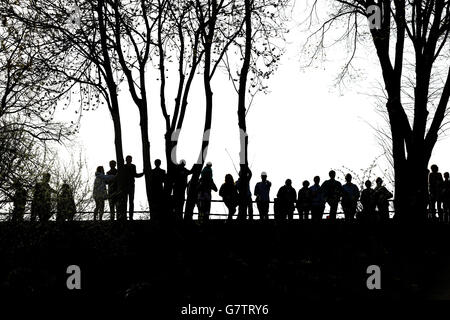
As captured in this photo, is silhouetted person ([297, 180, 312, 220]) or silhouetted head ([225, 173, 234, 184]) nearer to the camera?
silhouetted head ([225, 173, 234, 184])

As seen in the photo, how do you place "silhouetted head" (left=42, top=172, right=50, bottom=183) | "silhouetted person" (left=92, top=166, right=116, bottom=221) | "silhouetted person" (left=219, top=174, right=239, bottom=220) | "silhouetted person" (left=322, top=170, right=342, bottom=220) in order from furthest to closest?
"silhouetted person" (left=219, top=174, right=239, bottom=220)
"silhouetted person" (left=322, top=170, right=342, bottom=220)
"silhouetted person" (left=92, top=166, right=116, bottom=221)
"silhouetted head" (left=42, top=172, right=50, bottom=183)

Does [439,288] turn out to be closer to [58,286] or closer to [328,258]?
[328,258]

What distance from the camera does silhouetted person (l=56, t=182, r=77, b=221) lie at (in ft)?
74.3

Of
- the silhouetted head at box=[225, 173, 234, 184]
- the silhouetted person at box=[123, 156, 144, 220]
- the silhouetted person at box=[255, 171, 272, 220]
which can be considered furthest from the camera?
the silhouetted person at box=[255, 171, 272, 220]

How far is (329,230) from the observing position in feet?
87.0

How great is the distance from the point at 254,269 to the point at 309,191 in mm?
4142

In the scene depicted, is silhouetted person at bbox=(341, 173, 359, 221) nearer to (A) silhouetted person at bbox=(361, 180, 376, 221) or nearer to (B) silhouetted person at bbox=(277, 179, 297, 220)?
(A) silhouetted person at bbox=(361, 180, 376, 221)

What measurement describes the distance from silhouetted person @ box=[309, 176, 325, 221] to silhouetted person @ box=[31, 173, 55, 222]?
804 centimetres

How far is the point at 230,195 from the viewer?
27.8m

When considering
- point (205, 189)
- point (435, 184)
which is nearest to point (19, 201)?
point (205, 189)

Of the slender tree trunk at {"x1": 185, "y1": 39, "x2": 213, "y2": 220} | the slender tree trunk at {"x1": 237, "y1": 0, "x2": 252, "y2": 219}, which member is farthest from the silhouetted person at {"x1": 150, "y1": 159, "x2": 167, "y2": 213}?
the slender tree trunk at {"x1": 237, "y1": 0, "x2": 252, "y2": 219}

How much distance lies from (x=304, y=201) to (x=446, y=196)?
159 inches
